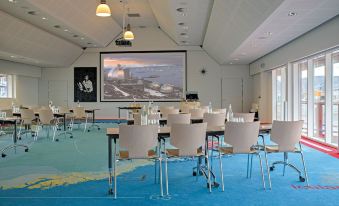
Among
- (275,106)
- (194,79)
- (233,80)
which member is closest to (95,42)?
(194,79)

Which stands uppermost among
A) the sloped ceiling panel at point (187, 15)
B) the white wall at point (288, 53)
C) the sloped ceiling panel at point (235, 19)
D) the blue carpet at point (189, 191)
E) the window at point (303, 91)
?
the sloped ceiling panel at point (187, 15)

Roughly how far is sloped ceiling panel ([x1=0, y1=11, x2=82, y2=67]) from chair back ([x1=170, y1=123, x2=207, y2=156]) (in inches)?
338

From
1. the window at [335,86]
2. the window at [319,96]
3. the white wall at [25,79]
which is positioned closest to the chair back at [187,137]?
the window at [335,86]

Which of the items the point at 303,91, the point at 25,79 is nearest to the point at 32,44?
the point at 25,79

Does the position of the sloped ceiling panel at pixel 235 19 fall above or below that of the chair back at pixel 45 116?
above

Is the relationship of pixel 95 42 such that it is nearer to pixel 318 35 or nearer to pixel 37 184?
pixel 318 35

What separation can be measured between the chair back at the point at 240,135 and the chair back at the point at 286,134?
1.30ft

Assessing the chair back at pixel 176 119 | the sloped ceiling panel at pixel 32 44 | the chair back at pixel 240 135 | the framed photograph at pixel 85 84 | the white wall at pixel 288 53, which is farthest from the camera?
the framed photograph at pixel 85 84

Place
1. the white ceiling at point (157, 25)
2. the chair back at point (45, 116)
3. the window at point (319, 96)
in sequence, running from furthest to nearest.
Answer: the chair back at point (45, 116)
the window at point (319, 96)
the white ceiling at point (157, 25)

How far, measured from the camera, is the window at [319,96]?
356 inches

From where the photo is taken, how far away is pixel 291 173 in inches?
208

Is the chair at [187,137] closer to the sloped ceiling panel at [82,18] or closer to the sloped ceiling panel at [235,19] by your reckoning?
the sloped ceiling panel at [235,19]

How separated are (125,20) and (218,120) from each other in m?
11.1

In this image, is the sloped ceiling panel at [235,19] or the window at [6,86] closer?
the sloped ceiling panel at [235,19]
